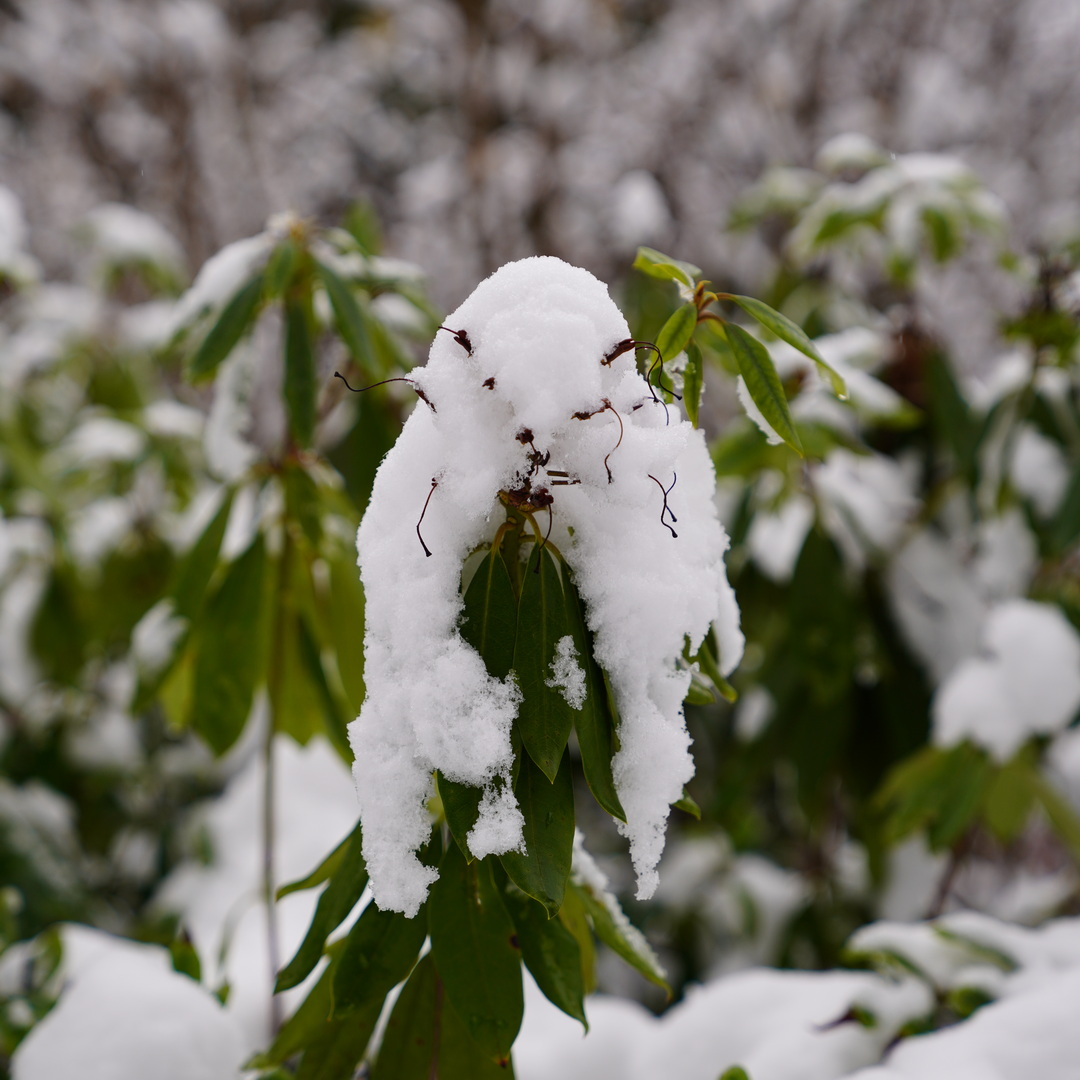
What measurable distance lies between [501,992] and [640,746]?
0.61 feet

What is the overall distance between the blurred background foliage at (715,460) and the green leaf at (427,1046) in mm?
294

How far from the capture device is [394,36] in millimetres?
4824

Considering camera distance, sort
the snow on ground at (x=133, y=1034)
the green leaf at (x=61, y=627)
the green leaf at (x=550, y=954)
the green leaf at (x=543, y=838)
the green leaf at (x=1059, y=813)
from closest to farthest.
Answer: the green leaf at (x=543, y=838) → the green leaf at (x=550, y=954) → the snow on ground at (x=133, y=1034) → the green leaf at (x=1059, y=813) → the green leaf at (x=61, y=627)

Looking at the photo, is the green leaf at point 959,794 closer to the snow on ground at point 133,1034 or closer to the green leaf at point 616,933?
the green leaf at point 616,933

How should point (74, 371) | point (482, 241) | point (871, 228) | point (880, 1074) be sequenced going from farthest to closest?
point (482, 241) < point (74, 371) < point (871, 228) < point (880, 1074)

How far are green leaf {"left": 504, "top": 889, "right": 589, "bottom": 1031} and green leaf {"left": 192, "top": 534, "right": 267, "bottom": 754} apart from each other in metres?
0.44

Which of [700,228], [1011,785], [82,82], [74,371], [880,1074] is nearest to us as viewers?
[880,1074]

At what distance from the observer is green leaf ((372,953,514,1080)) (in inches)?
24.9

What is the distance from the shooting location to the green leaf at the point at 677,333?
0.55m

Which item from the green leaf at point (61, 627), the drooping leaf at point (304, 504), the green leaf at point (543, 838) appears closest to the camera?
the green leaf at point (543, 838)

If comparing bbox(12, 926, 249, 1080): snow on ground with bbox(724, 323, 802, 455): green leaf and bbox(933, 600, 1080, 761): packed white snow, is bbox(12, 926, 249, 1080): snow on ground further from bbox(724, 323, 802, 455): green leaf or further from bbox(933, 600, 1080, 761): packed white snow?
bbox(933, 600, 1080, 761): packed white snow

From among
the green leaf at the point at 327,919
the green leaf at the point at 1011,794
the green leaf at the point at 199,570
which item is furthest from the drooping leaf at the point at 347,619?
the green leaf at the point at 1011,794

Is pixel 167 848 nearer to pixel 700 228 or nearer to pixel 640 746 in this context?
pixel 640 746

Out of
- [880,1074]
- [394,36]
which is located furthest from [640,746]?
[394,36]
